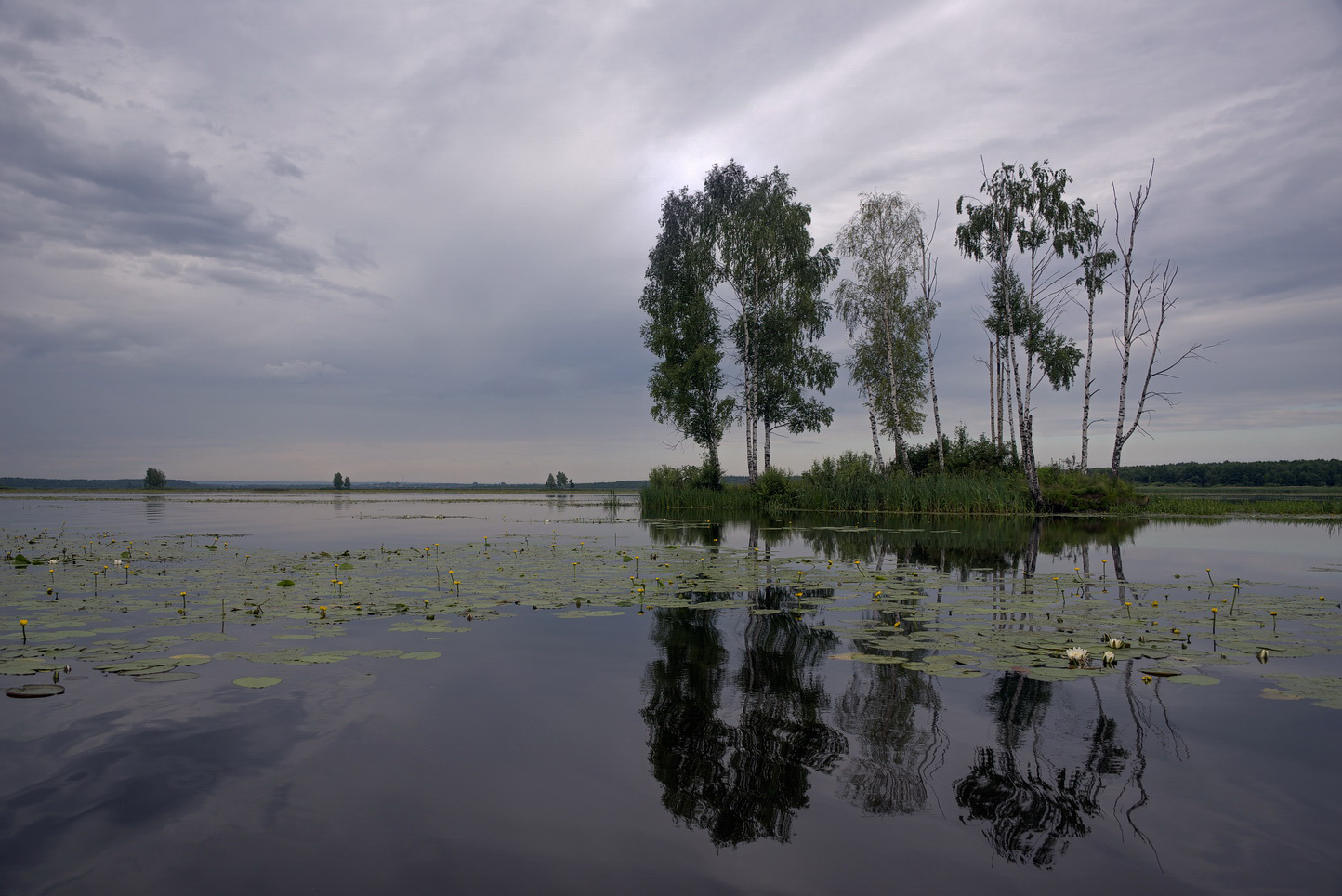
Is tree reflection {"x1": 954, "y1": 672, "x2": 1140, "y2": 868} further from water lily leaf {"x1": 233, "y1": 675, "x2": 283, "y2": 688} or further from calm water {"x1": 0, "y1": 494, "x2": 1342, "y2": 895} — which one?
water lily leaf {"x1": 233, "y1": 675, "x2": 283, "y2": 688}

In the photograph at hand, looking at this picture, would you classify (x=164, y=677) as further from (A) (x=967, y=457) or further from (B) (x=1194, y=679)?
(A) (x=967, y=457)

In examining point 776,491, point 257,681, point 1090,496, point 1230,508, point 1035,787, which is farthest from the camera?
point 776,491

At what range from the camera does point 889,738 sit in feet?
11.9

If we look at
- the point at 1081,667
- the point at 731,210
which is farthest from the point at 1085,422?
the point at 1081,667

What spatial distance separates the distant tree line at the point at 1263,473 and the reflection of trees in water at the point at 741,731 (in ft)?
204

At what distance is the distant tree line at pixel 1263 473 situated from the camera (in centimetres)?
5850

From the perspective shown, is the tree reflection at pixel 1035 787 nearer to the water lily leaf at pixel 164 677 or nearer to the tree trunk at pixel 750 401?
the water lily leaf at pixel 164 677

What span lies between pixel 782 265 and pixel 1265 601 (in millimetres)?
26223

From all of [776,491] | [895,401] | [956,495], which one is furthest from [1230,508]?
[776,491]

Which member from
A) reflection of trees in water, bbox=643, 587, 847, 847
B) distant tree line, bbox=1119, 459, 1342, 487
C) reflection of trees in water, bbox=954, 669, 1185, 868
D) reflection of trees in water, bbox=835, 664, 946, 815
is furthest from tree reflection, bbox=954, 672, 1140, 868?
distant tree line, bbox=1119, 459, 1342, 487

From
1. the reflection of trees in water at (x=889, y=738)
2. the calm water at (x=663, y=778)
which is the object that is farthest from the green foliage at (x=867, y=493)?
the reflection of trees in water at (x=889, y=738)

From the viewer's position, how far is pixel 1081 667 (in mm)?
4926

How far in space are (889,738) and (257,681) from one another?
13.2 feet

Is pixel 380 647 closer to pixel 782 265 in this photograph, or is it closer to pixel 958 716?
pixel 958 716
